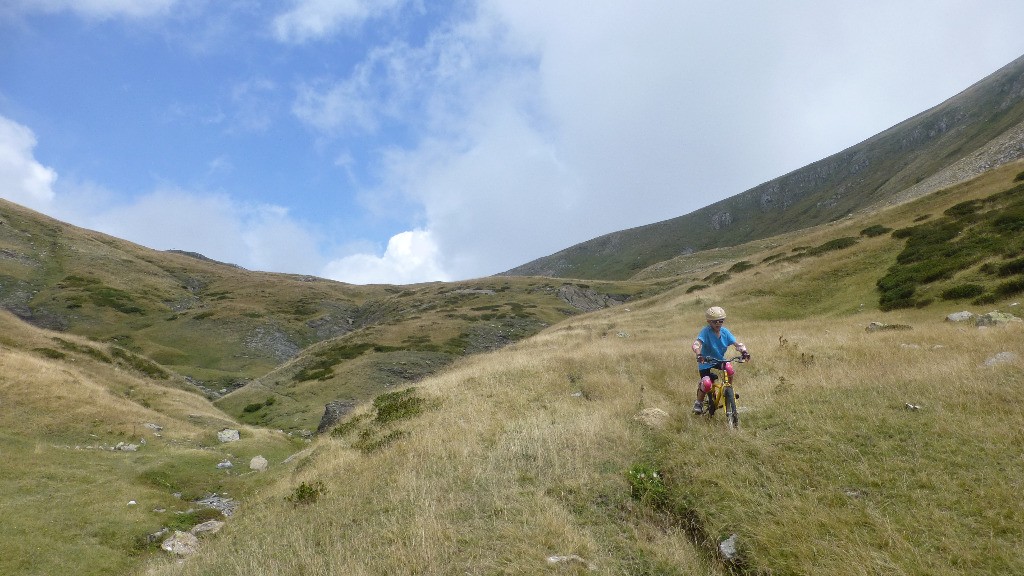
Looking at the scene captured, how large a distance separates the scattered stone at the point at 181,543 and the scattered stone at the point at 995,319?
82.1ft

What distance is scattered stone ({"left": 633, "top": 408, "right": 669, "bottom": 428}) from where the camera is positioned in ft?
38.3

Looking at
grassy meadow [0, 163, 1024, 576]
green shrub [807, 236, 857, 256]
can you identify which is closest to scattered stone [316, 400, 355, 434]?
grassy meadow [0, 163, 1024, 576]

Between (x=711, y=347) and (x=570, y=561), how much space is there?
6.49 metres

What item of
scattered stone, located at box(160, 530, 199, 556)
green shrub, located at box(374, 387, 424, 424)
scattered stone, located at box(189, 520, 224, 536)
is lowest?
scattered stone, located at box(189, 520, 224, 536)

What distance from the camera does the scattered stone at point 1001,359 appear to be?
1053cm

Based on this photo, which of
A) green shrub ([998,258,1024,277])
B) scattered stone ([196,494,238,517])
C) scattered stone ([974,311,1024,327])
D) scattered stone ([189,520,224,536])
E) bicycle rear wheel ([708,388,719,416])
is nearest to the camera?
bicycle rear wheel ([708,388,719,416])

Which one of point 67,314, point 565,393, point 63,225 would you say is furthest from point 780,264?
point 63,225

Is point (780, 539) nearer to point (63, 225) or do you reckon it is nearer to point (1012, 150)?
point (1012, 150)

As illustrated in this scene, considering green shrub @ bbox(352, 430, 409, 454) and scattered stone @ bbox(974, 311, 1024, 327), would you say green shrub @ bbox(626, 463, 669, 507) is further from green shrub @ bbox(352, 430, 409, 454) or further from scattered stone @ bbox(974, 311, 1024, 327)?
scattered stone @ bbox(974, 311, 1024, 327)

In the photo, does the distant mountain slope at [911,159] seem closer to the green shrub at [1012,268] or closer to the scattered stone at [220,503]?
the green shrub at [1012,268]

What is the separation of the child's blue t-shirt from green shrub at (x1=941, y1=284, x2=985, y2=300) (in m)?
18.1

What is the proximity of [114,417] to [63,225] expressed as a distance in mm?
137815

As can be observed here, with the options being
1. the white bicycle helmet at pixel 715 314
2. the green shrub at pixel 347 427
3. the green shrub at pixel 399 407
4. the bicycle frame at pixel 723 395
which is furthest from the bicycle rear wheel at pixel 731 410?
the green shrub at pixel 347 427

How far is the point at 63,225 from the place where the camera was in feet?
393
